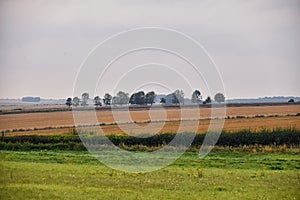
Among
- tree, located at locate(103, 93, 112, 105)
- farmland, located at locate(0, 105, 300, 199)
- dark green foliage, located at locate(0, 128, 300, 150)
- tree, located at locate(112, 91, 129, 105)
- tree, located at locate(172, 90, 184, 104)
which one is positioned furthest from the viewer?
dark green foliage, located at locate(0, 128, 300, 150)

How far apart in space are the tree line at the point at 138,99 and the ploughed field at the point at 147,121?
0.95 metres

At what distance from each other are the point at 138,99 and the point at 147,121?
308 cm

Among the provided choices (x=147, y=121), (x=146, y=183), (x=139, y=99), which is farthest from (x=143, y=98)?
(x=146, y=183)

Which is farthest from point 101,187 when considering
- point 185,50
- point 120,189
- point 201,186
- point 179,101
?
point 179,101

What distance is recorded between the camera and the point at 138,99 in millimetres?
32719

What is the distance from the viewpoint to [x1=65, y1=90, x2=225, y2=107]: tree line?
24.2 m

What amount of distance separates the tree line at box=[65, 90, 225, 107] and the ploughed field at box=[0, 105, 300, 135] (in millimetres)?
947

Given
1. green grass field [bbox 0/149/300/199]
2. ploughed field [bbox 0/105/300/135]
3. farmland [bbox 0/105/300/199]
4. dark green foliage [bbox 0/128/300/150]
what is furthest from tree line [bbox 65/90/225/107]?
green grass field [bbox 0/149/300/199]

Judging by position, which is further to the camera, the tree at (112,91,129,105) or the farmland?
the tree at (112,91,129,105)

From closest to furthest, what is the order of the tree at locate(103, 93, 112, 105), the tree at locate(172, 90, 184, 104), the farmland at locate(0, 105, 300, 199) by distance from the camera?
the farmland at locate(0, 105, 300, 199) < the tree at locate(103, 93, 112, 105) < the tree at locate(172, 90, 184, 104)

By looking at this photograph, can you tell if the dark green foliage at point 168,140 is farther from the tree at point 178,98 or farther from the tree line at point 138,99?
the tree at point 178,98

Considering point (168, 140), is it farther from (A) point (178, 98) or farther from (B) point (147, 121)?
(A) point (178, 98)

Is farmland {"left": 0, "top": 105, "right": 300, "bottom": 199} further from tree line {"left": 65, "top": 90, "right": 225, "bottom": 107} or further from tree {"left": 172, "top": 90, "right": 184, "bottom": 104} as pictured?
tree {"left": 172, "top": 90, "right": 184, "bottom": 104}

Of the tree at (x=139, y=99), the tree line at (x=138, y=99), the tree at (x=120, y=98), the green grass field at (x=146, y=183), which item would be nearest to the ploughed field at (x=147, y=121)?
the tree at (x=139, y=99)
